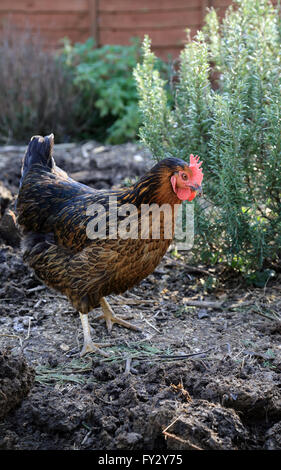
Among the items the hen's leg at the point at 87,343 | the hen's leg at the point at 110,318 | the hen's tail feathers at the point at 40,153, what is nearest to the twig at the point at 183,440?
the hen's leg at the point at 87,343

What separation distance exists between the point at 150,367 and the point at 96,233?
2.80ft

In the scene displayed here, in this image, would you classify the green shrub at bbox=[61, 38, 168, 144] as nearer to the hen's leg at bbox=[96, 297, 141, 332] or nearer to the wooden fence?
the wooden fence

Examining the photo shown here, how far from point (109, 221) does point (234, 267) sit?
130 centimetres

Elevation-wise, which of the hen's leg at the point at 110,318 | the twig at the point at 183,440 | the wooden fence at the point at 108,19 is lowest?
the twig at the point at 183,440

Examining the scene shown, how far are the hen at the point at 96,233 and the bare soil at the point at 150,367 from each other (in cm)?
29

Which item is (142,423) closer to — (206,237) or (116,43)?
(206,237)

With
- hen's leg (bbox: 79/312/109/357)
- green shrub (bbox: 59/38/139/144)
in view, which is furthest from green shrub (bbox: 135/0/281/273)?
green shrub (bbox: 59/38/139/144)

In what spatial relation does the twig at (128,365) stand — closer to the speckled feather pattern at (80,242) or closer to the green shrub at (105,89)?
the speckled feather pattern at (80,242)

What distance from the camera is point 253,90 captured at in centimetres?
377

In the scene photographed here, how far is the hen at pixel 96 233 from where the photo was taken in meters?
3.02

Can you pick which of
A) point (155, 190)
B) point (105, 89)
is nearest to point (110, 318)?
point (155, 190)

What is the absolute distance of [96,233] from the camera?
315 cm

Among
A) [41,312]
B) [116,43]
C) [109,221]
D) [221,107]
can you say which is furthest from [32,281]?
[116,43]

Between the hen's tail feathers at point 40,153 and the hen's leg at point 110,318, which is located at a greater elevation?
the hen's tail feathers at point 40,153
